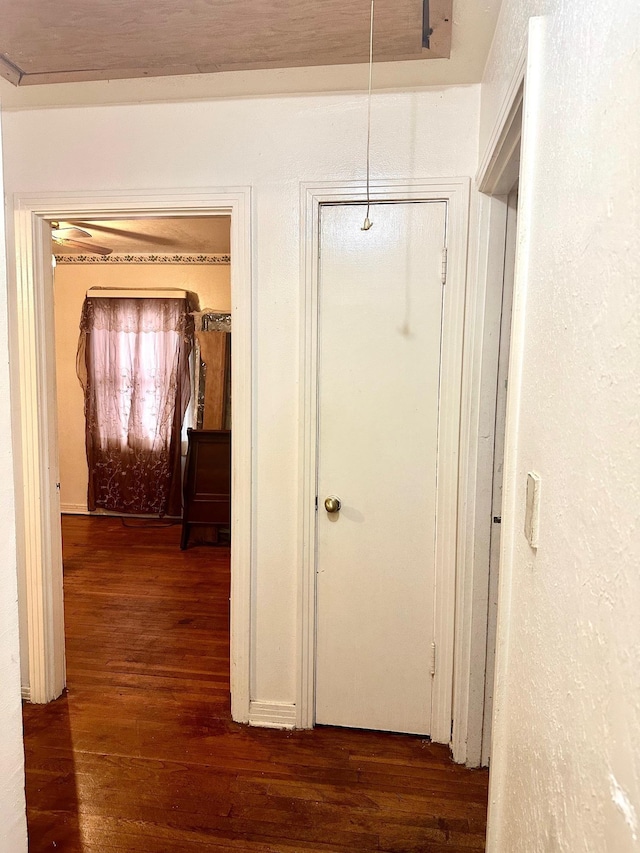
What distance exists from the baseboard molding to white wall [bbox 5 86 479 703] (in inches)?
1.2

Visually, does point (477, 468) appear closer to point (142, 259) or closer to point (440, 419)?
point (440, 419)

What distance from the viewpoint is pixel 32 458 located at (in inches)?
88.9

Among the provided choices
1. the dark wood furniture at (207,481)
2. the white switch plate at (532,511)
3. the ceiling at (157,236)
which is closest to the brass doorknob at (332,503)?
the white switch plate at (532,511)

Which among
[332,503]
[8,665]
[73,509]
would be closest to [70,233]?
[73,509]

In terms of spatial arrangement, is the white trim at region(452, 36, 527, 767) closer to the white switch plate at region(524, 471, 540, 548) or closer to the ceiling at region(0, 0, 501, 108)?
the ceiling at region(0, 0, 501, 108)

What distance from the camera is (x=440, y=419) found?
1.99 m

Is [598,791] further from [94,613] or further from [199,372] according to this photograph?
[199,372]

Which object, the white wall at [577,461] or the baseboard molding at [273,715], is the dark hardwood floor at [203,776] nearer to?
the baseboard molding at [273,715]

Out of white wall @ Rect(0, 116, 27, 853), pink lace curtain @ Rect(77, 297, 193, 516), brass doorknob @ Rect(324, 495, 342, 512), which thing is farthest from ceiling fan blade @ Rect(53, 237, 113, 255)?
white wall @ Rect(0, 116, 27, 853)

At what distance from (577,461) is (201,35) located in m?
1.70

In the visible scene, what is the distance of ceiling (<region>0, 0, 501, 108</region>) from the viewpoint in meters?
1.51

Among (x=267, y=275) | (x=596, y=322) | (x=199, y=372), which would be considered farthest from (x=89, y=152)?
(x=199, y=372)

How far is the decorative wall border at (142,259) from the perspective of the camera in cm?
491

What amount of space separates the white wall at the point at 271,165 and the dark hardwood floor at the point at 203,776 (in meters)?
0.29
